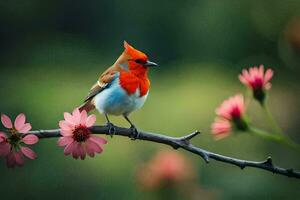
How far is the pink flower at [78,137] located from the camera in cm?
113

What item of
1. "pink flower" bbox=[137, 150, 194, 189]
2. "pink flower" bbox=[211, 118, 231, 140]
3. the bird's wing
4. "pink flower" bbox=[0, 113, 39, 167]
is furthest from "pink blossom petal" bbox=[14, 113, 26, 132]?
"pink flower" bbox=[137, 150, 194, 189]

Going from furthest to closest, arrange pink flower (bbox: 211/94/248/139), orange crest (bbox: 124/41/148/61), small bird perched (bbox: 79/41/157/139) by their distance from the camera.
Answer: small bird perched (bbox: 79/41/157/139)
orange crest (bbox: 124/41/148/61)
pink flower (bbox: 211/94/248/139)

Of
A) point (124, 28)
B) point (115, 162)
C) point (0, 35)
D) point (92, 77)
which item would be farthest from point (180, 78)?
point (0, 35)

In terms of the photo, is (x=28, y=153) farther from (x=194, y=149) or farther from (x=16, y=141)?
(x=194, y=149)

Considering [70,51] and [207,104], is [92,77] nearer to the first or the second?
[207,104]

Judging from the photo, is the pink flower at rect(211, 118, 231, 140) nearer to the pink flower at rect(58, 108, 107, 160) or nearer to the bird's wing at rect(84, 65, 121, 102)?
the pink flower at rect(58, 108, 107, 160)

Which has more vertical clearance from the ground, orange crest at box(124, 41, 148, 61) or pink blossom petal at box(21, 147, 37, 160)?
pink blossom petal at box(21, 147, 37, 160)

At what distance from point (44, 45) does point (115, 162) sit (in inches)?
122

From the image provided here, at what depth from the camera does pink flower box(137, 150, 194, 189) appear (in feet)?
9.55

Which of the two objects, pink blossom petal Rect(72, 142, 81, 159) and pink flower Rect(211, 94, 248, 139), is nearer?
pink blossom petal Rect(72, 142, 81, 159)

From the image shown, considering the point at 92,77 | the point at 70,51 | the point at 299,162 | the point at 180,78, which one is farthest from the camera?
the point at 70,51

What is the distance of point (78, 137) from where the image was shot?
1.14 metres

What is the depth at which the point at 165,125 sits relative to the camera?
12.8 feet

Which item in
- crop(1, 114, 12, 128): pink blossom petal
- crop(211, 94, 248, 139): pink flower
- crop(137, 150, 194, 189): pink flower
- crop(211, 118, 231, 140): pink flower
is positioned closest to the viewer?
crop(1, 114, 12, 128): pink blossom petal
